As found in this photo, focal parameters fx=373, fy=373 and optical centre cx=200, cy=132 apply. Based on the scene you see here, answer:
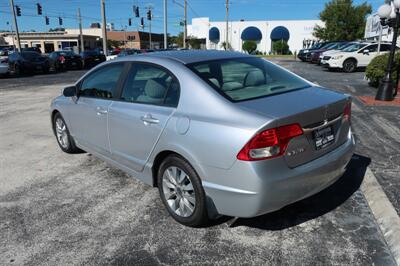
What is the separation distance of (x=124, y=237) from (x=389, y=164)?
3668mm

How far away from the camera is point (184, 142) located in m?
3.23

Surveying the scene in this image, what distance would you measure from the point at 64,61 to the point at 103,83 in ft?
82.5

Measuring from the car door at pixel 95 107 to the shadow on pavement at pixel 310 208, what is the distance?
6.53 ft

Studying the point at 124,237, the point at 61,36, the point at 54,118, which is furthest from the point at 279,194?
the point at 61,36

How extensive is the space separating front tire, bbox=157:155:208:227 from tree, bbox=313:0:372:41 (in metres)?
47.4

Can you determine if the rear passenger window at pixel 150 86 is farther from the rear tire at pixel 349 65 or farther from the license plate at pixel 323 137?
the rear tire at pixel 349 65

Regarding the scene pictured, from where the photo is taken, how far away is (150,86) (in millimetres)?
3869

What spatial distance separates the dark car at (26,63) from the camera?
23328 mm

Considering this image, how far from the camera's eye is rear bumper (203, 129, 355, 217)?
286 centimetres

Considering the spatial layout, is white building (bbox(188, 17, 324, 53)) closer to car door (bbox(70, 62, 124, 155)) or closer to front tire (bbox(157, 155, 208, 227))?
car door (bbox(70, 62, 124, 155))

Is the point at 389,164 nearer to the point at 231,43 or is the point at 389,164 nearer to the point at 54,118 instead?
the point at 54,118

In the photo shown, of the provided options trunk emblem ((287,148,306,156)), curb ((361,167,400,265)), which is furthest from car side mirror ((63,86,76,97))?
curb ((361,167,400,265))

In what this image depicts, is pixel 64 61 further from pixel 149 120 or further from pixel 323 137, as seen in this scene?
pixel 323 137

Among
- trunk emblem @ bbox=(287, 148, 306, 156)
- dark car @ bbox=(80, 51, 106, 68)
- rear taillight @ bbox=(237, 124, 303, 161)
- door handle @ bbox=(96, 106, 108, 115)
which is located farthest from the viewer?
dark car @ bbox=(80, 51, 106, 68)
